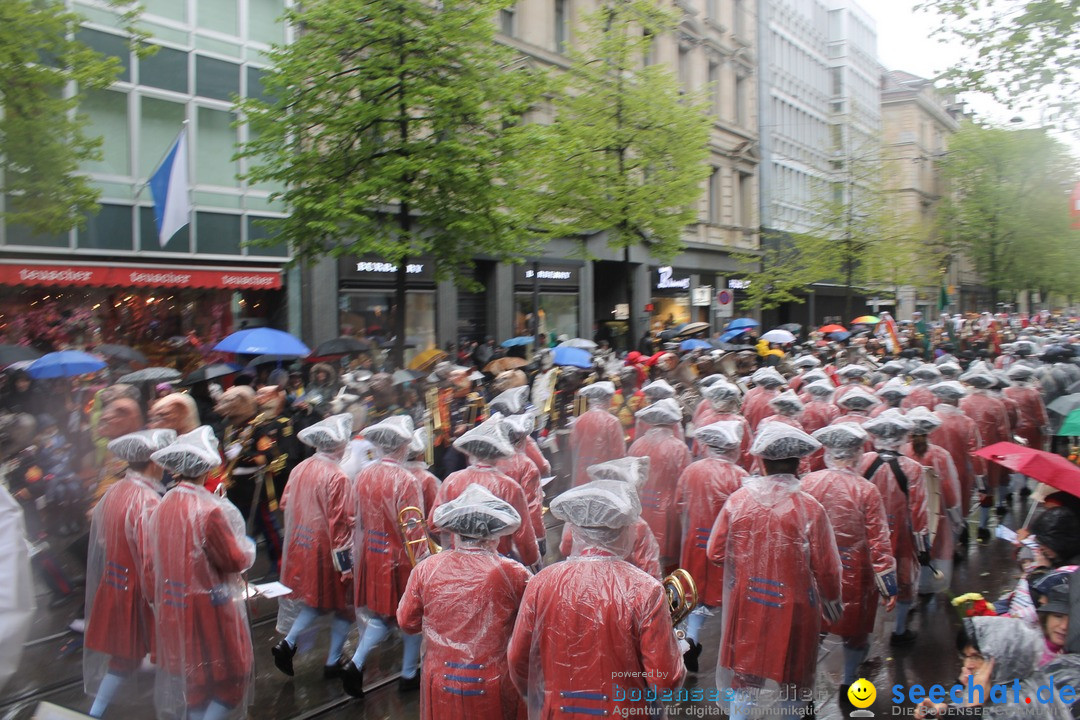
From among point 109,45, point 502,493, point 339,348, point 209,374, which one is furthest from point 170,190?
point 502,493

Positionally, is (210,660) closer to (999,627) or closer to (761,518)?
(761,518)

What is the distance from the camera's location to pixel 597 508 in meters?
3.68

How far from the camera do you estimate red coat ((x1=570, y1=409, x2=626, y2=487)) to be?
340 inches

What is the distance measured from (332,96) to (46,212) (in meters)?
5.16

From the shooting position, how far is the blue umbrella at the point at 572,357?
44.9 feet

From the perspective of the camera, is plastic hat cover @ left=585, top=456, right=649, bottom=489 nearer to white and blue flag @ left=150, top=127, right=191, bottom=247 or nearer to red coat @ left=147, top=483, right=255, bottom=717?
red coat @ left=147, top=483, right=255, bottom=717

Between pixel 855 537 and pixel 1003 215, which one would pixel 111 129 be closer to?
pixel 855 537

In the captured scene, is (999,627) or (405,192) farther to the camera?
(405,192)

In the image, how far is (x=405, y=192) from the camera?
14453 mm

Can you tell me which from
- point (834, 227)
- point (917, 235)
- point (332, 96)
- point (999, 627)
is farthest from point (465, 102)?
point (917, 235)

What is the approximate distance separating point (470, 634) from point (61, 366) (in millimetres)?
9424

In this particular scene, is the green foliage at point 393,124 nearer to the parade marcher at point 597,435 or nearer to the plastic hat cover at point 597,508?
the parade marcher at point 597,435

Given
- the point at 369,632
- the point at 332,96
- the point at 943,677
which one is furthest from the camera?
the point at 332,96

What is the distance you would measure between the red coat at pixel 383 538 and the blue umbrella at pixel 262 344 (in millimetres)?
6488
